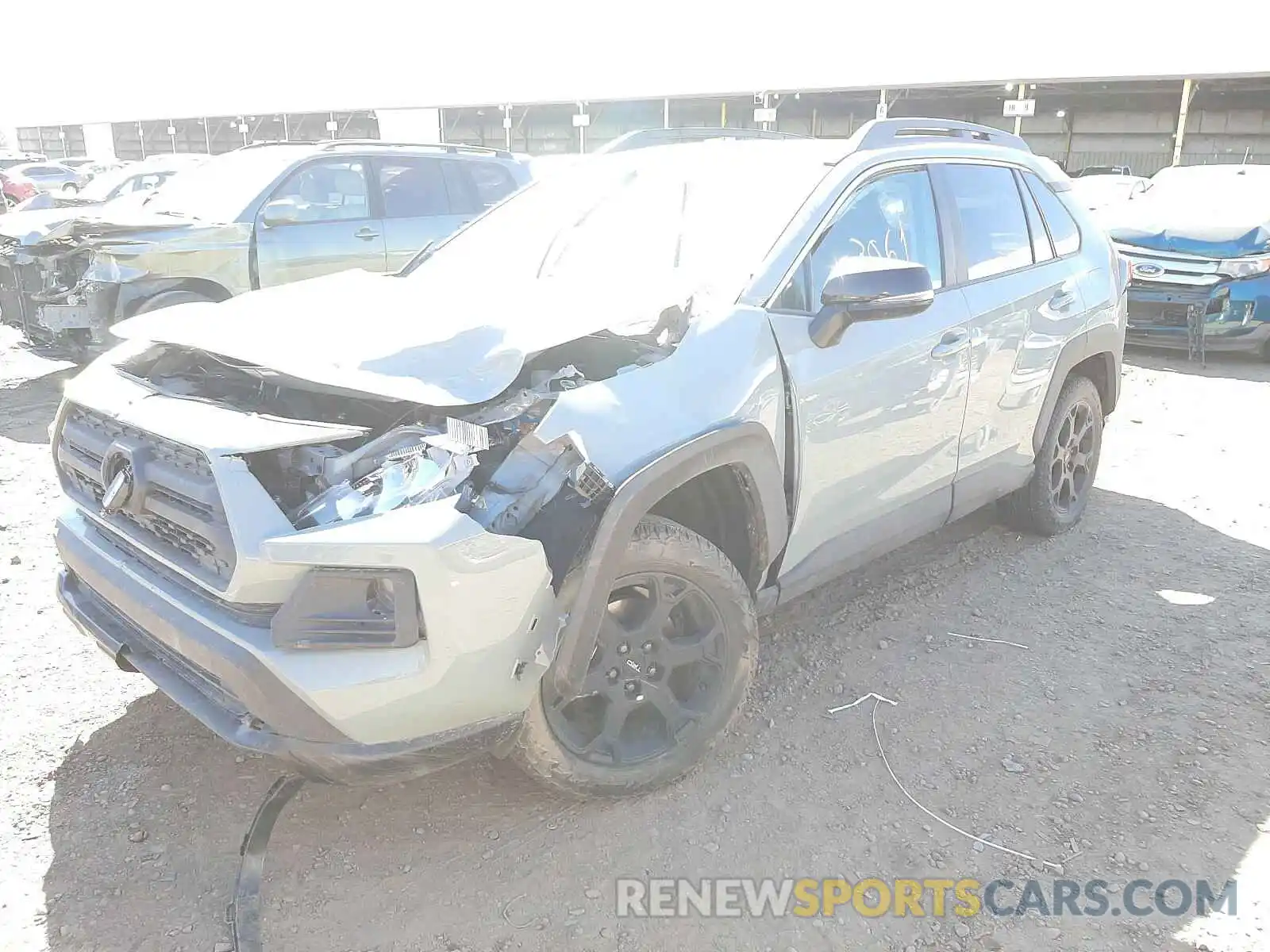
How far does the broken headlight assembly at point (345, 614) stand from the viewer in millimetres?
2129

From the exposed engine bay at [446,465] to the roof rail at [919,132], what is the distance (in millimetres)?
1466

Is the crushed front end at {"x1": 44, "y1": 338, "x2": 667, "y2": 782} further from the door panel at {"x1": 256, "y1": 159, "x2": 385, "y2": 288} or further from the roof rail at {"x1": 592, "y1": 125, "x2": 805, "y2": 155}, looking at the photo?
the door panel at {"x1": 256, "y1": 159, "x2": 385, "y2": 288}

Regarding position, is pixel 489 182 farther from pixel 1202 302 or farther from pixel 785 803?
pixel 785 803

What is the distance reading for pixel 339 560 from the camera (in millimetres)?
2111

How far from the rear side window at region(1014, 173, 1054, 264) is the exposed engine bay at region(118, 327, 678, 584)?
2387mm

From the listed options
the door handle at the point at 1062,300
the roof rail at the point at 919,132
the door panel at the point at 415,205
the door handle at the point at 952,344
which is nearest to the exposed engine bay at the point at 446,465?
the door handle at the point at 952,344

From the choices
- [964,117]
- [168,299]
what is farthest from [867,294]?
[964,117]

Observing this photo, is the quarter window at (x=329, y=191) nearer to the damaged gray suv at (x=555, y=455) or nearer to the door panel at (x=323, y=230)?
the door panel at (x=323, y=230)

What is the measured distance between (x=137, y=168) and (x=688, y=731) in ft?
37.9

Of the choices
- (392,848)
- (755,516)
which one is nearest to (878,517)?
(755,516)

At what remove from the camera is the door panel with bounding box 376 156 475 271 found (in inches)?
312

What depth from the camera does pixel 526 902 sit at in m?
2.50

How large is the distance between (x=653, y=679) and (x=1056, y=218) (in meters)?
3.08

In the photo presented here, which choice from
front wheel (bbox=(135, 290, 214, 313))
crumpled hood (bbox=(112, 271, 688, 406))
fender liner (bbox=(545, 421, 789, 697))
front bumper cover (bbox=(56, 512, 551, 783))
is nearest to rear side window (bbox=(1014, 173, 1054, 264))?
crumpled hood (bbox=(112, 271, 688, 406))
